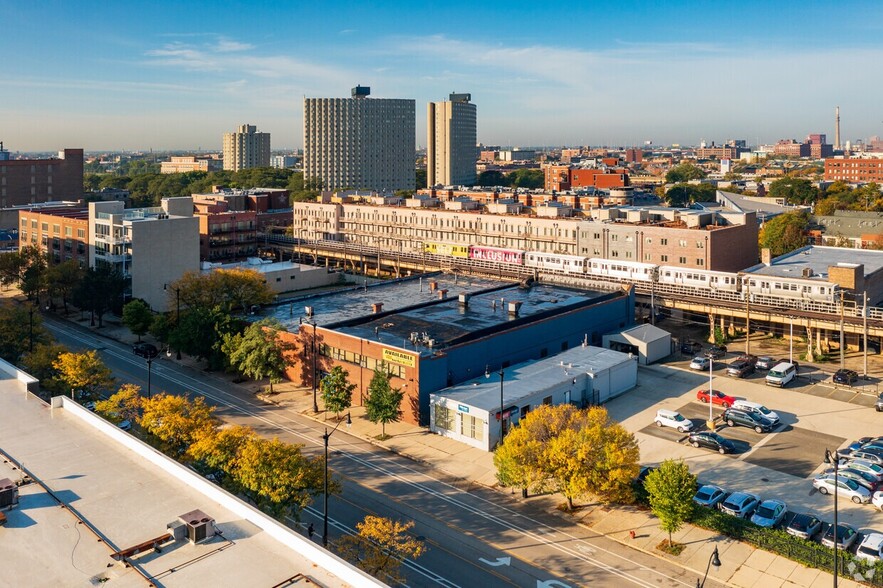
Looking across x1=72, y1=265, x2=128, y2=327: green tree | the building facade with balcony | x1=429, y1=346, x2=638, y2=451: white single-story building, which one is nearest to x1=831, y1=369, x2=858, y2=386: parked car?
x1=429, y1=346, x2=638, y2=451: white single-story building

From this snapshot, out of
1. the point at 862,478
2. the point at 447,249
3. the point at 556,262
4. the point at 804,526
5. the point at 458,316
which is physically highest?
the point at 447,249

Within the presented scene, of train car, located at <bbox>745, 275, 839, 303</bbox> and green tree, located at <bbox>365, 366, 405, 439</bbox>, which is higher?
train car, located at <bbox>745, 275, 839, 303</bbox>

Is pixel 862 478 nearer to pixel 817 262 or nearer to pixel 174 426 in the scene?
pixel 174 426

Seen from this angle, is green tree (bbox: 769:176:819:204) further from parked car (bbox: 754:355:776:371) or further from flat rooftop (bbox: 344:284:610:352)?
flat rooftop (bbox: 344:284:610:352)

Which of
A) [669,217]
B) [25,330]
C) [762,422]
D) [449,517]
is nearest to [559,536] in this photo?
[449,517]

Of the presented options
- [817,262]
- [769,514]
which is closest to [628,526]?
[769,514]

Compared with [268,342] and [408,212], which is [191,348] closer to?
[268,342]

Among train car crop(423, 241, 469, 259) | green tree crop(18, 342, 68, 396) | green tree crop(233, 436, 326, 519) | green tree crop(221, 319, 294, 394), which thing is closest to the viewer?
green tree crop(233, 436, 326, 519)
